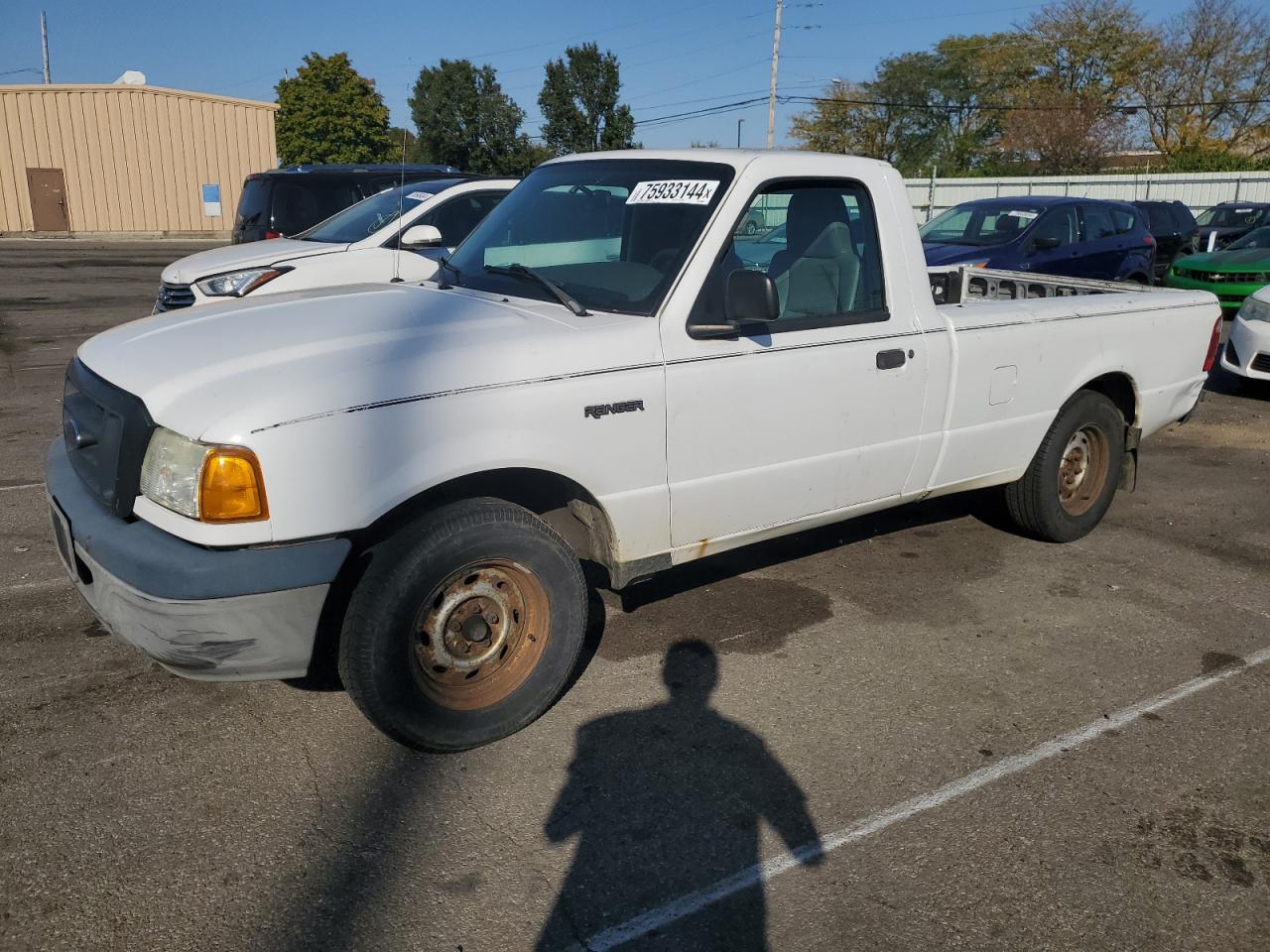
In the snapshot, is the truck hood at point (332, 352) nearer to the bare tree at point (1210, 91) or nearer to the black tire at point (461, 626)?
the black tire at point (461, 626)

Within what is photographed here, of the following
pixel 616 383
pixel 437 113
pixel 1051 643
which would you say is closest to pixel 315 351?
pixel 616 383

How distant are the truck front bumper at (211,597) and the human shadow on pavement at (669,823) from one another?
38.9 inches

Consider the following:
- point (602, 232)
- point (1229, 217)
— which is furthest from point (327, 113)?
point (602, 232)

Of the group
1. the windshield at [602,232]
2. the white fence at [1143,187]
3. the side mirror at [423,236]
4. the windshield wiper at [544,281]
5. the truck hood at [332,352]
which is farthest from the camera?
the white fence at [1143,187]

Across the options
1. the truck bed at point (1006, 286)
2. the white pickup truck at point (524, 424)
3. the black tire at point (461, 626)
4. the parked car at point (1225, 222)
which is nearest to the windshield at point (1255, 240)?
the parked car at point (1225, 222)

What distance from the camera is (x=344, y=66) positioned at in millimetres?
64812

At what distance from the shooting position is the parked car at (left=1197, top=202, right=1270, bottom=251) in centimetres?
1984

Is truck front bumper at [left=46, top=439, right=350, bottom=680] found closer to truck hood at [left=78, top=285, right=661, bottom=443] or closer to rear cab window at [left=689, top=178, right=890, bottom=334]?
truck hood at [left=78, top=285, right=661, bottom=443]

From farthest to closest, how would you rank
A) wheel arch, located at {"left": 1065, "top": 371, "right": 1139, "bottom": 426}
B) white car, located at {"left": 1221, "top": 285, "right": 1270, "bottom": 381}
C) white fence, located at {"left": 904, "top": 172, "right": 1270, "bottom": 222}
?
1. white fence, located at {"left": 904, "top": 172, "right": 1270, "bottom": 222}
2. white car, located at {"left": 1221, "top": 285, "right": 1270, "bottom": 381}
3. wheel arch, located at {"left": 1065, "top": 371, "right": 1139, "bottom": 426}

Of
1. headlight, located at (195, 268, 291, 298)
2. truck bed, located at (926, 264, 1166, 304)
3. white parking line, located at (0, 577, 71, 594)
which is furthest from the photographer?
headlight, located at (195, 268, 291, 298)

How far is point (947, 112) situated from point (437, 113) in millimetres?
35414

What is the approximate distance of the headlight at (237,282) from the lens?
8297mm

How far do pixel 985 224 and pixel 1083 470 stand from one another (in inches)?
304

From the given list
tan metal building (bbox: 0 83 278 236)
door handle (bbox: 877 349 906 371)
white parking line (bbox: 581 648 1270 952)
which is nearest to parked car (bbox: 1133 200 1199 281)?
door handle (bbox: 877 349 906 371)
